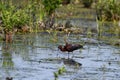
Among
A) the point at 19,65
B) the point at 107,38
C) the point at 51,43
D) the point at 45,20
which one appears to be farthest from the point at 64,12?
the point at 19,65

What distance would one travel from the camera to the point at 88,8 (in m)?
27.9

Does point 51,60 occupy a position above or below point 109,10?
above

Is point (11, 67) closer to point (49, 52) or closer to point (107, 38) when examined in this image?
point (49, 52)

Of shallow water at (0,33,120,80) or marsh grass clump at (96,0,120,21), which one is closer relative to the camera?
shallow water at (0,33,120,80)

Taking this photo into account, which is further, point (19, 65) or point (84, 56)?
point (84, 56)

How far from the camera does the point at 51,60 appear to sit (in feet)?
36.6

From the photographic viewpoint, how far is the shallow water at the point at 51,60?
9.39 metres

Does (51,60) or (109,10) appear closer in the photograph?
(51,60)

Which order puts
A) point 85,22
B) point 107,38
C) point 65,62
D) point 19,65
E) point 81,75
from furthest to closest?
point 85,22 < point 107,38 < point 65,62 < point 19,65 < point 81,75

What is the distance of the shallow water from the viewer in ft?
30.8

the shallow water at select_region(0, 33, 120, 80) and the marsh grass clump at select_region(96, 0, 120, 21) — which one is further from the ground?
the shallow water at select_region(0, 33, 120, 80)

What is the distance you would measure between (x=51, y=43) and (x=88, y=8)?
559 inches

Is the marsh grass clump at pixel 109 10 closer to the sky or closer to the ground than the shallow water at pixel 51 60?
closer to the ground

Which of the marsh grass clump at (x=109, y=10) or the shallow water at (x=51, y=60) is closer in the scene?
the shallow water at (x=51, y=60)
